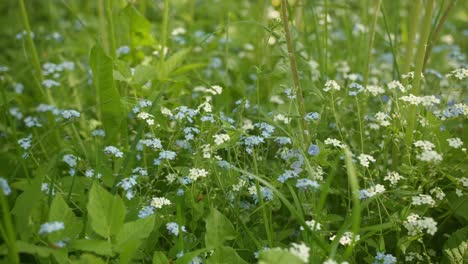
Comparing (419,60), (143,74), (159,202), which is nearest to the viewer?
(159,202)

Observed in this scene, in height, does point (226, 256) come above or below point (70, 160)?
below

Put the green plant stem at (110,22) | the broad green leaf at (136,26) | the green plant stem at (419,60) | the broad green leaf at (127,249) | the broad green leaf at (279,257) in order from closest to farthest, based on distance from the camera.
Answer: the broad green leaf at (279,257), the broad green leaf at (127,249), the green plant stem at (419,60), the green plant stem at (110,22), the broad green leaf at (136,26)

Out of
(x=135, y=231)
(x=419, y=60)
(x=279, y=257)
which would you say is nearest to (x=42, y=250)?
(x=135, y=231)

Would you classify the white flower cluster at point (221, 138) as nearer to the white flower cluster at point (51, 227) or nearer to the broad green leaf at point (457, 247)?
the white flower cluster at point (51, 227)

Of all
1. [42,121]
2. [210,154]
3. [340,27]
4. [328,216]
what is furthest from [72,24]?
[328,216]

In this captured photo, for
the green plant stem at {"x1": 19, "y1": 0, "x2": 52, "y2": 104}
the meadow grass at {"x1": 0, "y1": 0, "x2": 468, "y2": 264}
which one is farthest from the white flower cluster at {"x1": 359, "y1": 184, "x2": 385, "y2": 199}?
the green plant stem at {"x1": 19, "y1": 0, "x2": 52, "y2": 104}

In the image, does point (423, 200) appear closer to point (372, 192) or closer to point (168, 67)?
point (372, 192)

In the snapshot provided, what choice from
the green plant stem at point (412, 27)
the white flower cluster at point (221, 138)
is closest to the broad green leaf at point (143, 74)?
the white flower cluster at point (221, 138)
